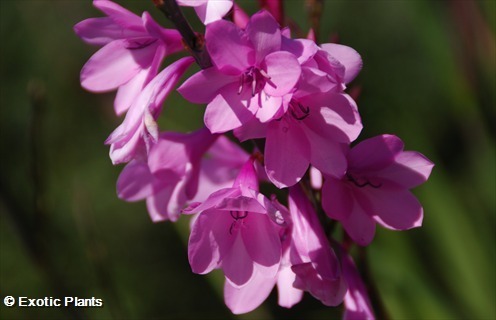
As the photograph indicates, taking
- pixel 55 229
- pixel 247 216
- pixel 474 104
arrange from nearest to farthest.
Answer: pixel 247 216 < pixel 474 104 < pixel 55 229

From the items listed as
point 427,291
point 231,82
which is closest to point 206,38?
point 231,82

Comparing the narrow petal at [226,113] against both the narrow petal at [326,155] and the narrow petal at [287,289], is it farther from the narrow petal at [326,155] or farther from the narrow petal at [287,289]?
the narrow petal at [287,289]

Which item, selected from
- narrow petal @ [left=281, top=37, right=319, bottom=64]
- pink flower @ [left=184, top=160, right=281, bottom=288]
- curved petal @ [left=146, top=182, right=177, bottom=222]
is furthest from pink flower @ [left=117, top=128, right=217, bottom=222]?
narrow petal @ [left=281, top=37, right=319, bottom=64]

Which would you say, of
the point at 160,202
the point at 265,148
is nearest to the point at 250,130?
the point at 265,148

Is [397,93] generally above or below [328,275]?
below

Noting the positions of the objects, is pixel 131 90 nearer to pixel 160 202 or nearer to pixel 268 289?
pixel 160 202

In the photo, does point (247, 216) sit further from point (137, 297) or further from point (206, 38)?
point (137, 297)

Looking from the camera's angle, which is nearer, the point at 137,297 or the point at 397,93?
the point at 137,297

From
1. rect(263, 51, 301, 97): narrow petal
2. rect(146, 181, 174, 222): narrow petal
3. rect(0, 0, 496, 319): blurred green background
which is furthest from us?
rect(0, 0, 496, 319): blurred green background

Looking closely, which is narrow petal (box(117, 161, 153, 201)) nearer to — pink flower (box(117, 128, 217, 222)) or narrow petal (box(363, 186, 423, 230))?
pink flower (box(117, 128, 217, 222))
